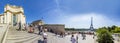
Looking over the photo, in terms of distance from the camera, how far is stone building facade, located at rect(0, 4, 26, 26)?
3984 centimetres

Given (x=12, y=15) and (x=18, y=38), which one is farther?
(x=12, y=15)

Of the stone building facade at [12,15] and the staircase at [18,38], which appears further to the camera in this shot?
the stone building facade at [12,15]

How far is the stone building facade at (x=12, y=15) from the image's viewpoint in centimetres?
3984

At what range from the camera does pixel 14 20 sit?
4116cm

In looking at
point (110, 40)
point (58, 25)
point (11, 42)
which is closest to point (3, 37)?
point (11, 42)

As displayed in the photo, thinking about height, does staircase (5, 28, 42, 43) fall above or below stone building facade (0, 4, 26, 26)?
below

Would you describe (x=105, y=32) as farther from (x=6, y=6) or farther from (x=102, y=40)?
(x=6, y=6)

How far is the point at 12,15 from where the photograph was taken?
4094cm

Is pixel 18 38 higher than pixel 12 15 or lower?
lower

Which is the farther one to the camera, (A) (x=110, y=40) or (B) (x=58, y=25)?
(B) (x=58, y=25)

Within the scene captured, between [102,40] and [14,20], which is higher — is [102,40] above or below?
below

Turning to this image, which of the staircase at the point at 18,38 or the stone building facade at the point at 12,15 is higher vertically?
the stone building facade at the point at 12,15

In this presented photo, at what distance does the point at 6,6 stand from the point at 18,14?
7.79 feet

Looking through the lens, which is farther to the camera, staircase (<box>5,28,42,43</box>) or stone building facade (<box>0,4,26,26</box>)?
stone building facade (<box>0,4,26,26</box>)
